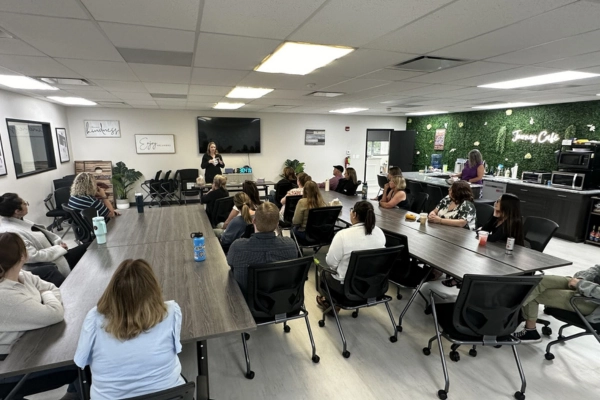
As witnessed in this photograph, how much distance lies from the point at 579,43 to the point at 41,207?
773cm

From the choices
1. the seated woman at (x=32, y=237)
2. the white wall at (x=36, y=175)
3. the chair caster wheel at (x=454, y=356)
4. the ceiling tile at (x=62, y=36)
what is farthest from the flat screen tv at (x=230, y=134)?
the chair caster wheel at (x=454, y=356)

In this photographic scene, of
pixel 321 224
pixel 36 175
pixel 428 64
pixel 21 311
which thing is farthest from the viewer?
pixel 36 175

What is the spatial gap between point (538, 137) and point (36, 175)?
10.0 metres

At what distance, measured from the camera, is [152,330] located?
1325 millimetres

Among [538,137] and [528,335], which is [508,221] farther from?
[538,137]

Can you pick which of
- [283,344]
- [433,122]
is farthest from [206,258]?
[433,122]

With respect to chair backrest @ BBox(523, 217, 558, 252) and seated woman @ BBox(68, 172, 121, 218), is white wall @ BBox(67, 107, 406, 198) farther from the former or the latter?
Result: chair backrest @ BBox(523, 217, 558, 252)

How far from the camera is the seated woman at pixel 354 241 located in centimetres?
268

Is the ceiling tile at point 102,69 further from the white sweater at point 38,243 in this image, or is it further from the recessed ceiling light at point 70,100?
the recessed ceiling light at point 70,100

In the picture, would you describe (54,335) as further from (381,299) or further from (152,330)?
(381,299)

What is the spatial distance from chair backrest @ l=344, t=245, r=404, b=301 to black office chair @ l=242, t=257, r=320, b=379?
41cm

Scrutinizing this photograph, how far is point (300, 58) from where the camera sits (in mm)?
2816

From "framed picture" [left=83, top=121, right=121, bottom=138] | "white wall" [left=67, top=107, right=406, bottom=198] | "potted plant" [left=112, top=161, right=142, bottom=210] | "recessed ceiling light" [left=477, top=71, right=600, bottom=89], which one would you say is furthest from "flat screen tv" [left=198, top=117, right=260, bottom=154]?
"recessed ceiling light" [left=477, top=71, right=600, bottom=89]

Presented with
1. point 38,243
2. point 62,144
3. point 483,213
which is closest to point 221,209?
point 38,243
